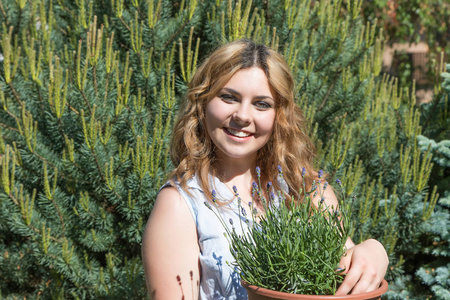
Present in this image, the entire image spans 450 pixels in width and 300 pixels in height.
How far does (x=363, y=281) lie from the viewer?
125cm

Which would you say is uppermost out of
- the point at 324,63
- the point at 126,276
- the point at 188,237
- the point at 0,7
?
the point at 0,7

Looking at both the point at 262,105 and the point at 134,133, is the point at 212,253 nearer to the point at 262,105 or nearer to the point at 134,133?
the point at 262,105

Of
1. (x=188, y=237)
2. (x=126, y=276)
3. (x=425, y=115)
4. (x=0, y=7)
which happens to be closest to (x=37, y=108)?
(x=0, y=7)

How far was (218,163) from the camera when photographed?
1985mm

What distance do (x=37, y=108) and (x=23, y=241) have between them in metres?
0.83

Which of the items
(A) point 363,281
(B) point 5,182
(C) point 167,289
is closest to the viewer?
(A) point 363,281

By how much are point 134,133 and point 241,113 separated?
114 centimetres

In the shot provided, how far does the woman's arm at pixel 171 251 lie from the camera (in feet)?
5.54

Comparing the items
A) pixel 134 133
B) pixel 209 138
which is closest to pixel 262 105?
pixel 209 138

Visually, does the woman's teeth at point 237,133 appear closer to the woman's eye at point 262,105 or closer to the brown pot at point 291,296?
the woman's eye at point 262,105

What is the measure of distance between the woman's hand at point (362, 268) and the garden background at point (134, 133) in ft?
4.70

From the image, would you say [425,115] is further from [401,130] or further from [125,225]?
[125,225]

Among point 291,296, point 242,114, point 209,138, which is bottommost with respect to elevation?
point 291,296

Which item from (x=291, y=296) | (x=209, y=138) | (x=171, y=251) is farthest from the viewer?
(x=209, y=138)
